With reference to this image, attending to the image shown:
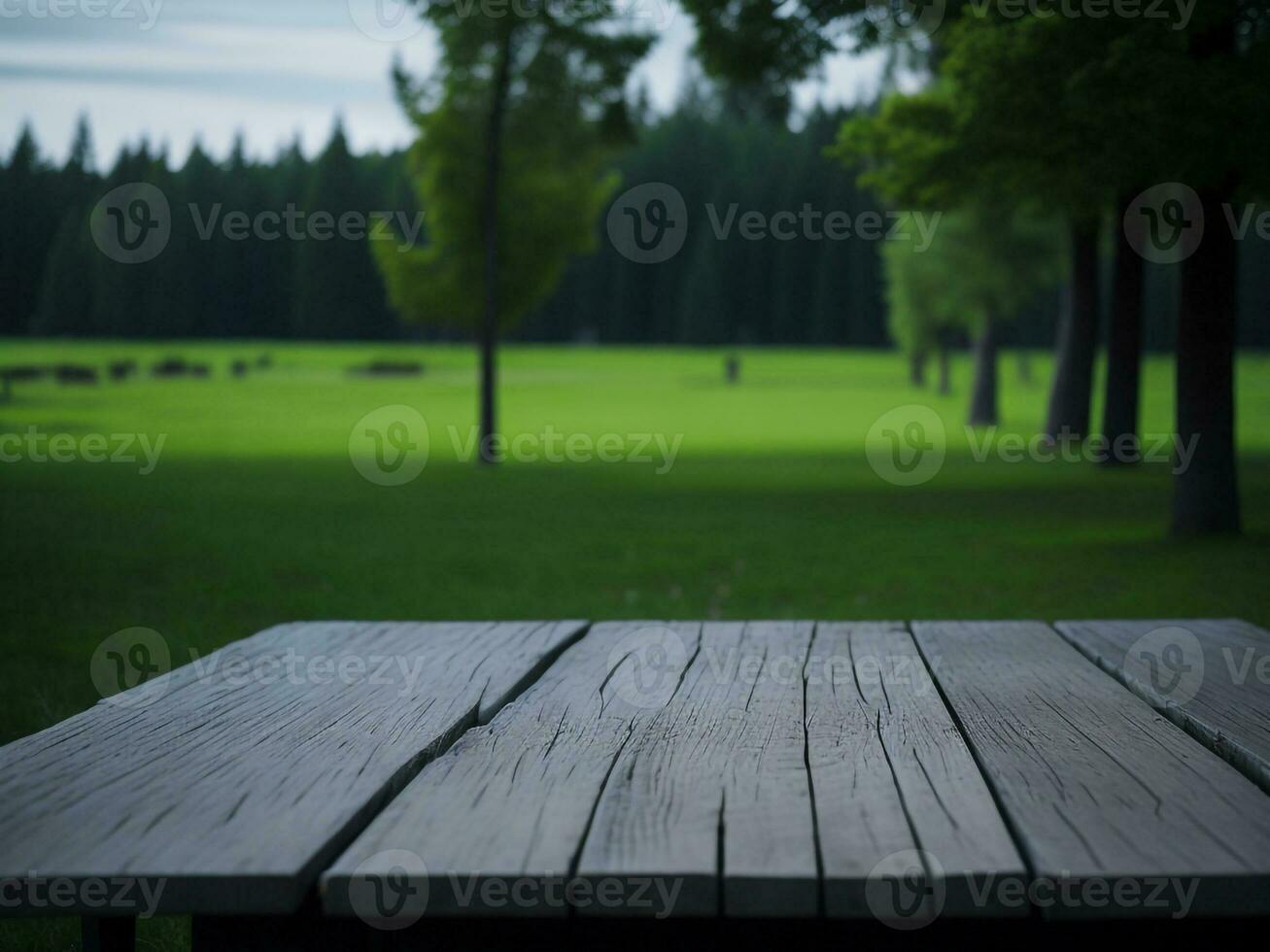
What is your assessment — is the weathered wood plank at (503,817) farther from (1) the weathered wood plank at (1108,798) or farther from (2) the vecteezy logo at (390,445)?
(2) the vecteezy logo at (390,445)

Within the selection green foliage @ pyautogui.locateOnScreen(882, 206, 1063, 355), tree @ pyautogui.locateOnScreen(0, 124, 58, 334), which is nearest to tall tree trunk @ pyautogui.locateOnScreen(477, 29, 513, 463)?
tree @ pyautogui.locateOnScreen(0, 124, 58, 334)

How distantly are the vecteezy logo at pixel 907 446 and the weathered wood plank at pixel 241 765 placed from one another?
1644 centimetres

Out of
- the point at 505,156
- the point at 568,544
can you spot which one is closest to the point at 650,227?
the point at 505,156

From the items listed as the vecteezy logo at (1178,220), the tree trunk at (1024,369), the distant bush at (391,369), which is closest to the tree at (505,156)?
the vecteezy logo at (1178,220)

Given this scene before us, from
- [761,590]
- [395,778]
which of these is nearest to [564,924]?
[395,778]

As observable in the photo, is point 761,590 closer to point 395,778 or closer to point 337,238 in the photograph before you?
point 395,778

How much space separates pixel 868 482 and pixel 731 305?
2694 inches

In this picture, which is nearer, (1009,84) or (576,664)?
(576,664)

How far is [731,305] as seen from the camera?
86.8 m

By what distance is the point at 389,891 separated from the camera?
1.94 meters

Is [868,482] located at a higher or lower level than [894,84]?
lower

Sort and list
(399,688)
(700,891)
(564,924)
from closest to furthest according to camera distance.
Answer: (700,891) < (564,924) < (399,688)

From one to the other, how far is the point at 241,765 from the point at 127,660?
18.0ft

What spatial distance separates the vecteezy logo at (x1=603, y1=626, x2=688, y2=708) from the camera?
3105 mm
